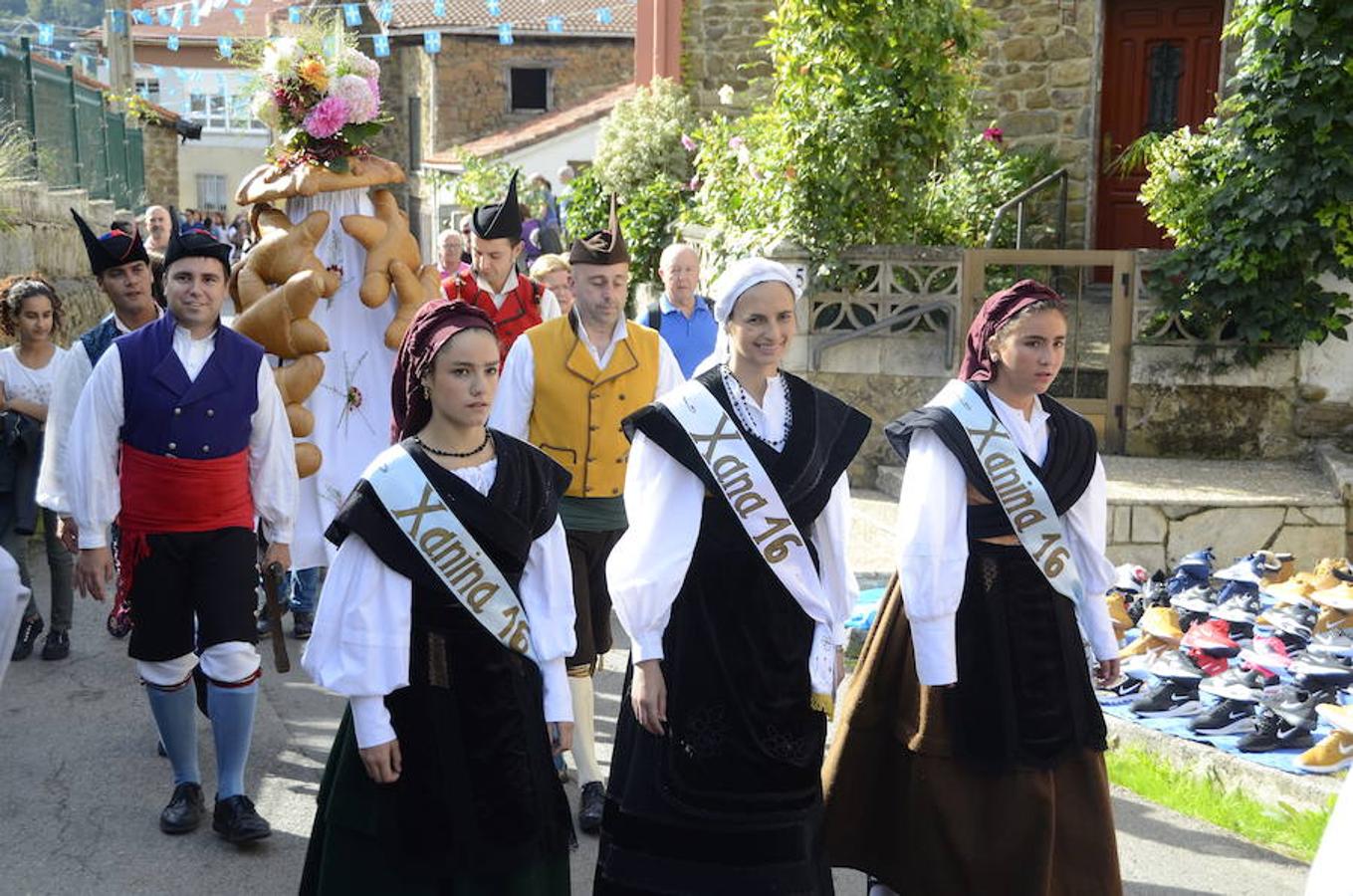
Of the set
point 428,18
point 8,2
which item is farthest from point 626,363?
point 8,2

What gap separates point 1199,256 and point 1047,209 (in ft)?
17.8

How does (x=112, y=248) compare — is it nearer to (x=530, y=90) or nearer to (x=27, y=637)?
(x=27, y=637)

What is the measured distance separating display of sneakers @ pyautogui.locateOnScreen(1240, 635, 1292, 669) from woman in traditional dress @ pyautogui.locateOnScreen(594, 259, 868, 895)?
299 cm

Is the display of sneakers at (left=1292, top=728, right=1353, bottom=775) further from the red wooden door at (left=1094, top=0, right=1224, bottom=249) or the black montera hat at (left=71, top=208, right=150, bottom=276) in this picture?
the red wooden door at (left=1094, top=0, right=1224, bottom=249)

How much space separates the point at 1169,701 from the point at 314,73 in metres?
4.42

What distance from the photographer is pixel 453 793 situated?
364 centimetres

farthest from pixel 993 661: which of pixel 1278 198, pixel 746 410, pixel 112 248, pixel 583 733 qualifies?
pixel 1278 198

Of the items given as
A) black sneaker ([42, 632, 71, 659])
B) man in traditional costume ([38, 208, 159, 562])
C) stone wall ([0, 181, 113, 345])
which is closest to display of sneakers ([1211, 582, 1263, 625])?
man in traditional costume ([38, 208, 159, 562])

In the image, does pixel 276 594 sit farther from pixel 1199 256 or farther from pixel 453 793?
pixel 1199 256

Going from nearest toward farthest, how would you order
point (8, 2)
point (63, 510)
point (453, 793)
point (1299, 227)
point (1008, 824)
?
point (453, 793) < point (1008, 824) < point (63, 510) < point (1299, 227) < point (8, 2)

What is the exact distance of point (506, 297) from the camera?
281 inches

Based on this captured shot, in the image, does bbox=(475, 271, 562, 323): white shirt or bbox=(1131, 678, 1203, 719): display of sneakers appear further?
bbox=(475, 271, 562, 323): white shirt

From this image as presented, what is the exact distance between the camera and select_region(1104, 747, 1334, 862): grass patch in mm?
5324

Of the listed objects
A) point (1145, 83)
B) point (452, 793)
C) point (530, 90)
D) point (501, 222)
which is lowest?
point (452, 793)
